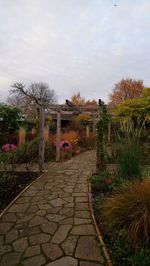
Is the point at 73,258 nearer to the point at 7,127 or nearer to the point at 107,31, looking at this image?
the point at 107,31

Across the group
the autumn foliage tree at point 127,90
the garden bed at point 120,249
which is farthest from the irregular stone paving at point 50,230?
the autumn foliage tree at point 127,90

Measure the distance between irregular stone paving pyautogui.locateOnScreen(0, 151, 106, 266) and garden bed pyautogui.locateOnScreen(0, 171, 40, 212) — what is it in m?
0.19

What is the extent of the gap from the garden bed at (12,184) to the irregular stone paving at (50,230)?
0.62 ft

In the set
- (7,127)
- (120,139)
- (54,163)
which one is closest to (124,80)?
(7,127)

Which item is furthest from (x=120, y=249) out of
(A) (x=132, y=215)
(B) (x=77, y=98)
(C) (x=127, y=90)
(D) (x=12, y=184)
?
(B) (x=77, y=98)

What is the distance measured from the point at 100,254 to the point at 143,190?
35.4 inches

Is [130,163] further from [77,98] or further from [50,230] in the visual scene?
[77,98]

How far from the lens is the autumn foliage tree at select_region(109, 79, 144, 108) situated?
25.1 meters

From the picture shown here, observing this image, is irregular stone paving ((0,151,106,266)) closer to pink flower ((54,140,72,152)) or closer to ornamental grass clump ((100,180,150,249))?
ornamental grass clump ((100,180,150,249))

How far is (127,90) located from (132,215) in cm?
2466

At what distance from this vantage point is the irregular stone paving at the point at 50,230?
7.09 ft

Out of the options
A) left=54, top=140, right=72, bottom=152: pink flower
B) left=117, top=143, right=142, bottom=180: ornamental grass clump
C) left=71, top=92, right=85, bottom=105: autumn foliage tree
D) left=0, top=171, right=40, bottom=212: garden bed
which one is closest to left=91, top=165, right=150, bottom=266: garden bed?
left=117, top=143, right=142, bottom=180: ornamental grass clump

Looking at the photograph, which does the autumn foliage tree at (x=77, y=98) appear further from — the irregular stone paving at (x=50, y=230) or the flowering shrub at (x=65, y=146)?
the irregular stone paving at (x=50, y=230)

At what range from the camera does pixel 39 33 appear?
650 cm
